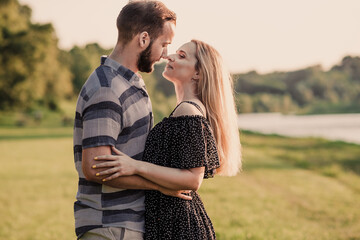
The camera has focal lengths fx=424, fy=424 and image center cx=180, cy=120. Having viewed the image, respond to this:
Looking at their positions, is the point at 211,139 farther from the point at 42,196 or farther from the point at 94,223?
the point at 42,196

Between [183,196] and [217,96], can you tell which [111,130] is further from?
[217,96]

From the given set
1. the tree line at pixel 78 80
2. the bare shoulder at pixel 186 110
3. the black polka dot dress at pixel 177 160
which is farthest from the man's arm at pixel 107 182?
the tree line at pixel 78 80

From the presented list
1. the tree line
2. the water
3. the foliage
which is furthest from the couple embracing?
the foliage

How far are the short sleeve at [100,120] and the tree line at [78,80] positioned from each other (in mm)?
4841

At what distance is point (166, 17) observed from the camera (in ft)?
9.11

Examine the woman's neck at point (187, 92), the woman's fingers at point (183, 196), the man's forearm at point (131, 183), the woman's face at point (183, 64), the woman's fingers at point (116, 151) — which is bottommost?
the woman's fingers at point (183, 196)

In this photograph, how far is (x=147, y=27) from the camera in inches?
106

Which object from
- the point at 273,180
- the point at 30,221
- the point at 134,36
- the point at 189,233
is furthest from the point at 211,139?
the point at 273,180

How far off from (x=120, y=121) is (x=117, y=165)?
0.86ft

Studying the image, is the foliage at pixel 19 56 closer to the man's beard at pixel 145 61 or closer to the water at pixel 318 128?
the water at pixel 318 128

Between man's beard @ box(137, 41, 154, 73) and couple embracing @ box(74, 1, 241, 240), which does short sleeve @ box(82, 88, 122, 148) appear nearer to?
couple embracing @ box(74, 1, 241, 240)

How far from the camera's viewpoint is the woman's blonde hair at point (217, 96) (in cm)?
293

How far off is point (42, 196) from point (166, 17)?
10.0m

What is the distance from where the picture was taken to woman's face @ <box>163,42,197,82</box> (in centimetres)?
299
